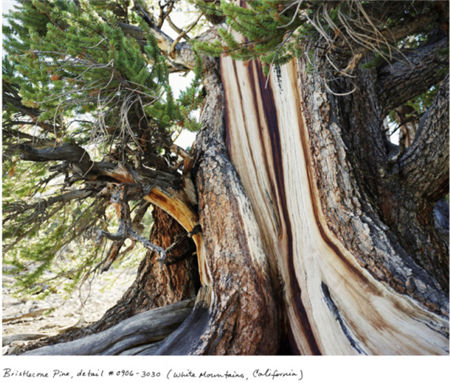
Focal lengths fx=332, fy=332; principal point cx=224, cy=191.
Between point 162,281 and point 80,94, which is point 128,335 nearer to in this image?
point 162,281

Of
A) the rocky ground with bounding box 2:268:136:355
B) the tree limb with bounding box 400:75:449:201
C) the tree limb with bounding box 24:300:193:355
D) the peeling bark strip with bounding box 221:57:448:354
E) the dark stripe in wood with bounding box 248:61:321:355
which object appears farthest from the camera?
the rocky ground with bounding box 2:268:136:355

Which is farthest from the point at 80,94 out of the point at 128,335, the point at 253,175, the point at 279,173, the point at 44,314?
the point at 44,314

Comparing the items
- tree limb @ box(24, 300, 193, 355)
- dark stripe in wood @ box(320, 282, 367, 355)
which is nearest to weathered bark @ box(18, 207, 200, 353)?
tree limb @ box(24, 300, 193, 355)

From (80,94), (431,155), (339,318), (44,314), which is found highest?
(80,94)

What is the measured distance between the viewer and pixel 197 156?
75.8 inches

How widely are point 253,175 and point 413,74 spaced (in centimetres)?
149

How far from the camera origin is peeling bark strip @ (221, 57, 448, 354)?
126 cm

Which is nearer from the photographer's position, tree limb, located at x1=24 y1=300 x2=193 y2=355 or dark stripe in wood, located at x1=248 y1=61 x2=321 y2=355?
dark stripe in wood, located at x1=248 y1=61 x2=321 y2=355

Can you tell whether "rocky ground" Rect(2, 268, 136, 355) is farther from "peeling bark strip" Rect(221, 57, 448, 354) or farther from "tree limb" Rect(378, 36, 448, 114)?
"tree limb" Rect(378, 36, 448, 114)

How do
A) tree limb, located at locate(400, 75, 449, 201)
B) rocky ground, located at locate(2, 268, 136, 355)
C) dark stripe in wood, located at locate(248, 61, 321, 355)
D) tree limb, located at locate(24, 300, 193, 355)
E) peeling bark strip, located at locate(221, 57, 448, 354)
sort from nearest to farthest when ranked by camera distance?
peeling bark strip, located at locate(221, 57, 448, 354) < dark stripe in wood, located at locate(248, 61, 321, 355) < tree limb, located at locate(24, 300, 193, 355) < tree limb, located at locate(400, 75, 449, 201) < rocky ground, located at locate(2, 268, 136, 355)

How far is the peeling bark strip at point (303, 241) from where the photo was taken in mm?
1262

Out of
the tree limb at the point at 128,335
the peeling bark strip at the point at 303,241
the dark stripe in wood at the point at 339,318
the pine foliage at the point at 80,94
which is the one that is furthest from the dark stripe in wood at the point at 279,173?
the tree limb at the point at 128,335

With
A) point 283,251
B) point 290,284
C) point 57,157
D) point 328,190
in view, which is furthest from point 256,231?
point 57,157

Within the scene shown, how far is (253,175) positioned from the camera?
185 cm
